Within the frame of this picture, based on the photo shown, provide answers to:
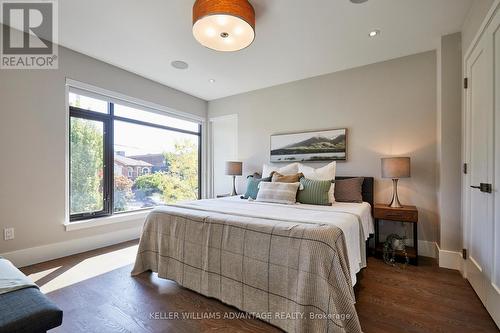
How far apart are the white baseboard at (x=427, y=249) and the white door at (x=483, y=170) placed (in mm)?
606

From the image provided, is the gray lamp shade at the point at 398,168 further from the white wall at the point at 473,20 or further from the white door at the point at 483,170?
the white wall at the point at 473,20

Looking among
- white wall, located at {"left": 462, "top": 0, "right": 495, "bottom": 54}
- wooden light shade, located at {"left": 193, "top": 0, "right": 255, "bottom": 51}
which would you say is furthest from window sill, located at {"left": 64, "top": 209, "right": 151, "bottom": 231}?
white wall, located at {"left": 462, "top": 0, "right": 495, "bottom": 54}

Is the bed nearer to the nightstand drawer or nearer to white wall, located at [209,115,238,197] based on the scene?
the nightstand drawer

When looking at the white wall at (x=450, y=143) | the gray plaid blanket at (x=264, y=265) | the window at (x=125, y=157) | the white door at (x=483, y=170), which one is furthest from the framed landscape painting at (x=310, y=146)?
the gray plaid blanket at (x=264, y=265)

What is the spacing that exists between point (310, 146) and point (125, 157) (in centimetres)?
295

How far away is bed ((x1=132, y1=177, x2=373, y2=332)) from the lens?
4.74ft

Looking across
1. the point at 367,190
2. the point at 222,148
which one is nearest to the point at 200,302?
the point at 367,190

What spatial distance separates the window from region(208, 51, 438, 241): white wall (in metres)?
1.76

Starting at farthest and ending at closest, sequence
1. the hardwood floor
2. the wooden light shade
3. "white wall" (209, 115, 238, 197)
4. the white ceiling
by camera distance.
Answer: "white wall" (209, 115, 238, 197) < the white ceiling < the wooden light shade < the hardwood floor

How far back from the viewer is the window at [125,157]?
320 centimetres

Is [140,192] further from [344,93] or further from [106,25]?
[344,93]

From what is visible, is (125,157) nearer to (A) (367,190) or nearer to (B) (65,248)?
(B) (65,248)

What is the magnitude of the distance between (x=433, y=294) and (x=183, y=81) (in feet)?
13.9

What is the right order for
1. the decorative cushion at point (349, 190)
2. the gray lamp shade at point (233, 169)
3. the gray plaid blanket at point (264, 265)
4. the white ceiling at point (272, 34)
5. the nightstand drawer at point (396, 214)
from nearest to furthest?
1. the gray plaid blanket at point (264, 265)
2. the white ceiling at point (272, 34)
3. the nightstand drawer at point (396, 214)
4. the decorative cushion at point (349, 190)
5. the gray lamp shade at point (233, 169)
